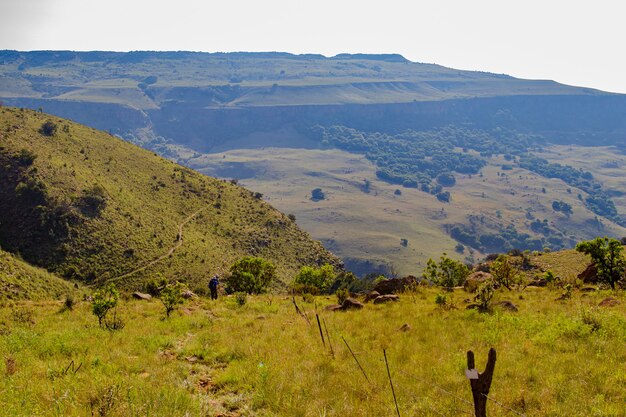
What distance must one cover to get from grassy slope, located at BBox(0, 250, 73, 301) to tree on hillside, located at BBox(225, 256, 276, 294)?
23.4 meters

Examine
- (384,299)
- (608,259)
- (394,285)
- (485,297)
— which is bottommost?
(394,285)

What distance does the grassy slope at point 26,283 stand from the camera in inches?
1935

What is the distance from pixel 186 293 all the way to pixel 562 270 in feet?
124

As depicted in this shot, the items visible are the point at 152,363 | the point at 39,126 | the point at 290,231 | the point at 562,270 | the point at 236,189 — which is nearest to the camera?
the point at 152,363

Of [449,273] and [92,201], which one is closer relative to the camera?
[449,273]

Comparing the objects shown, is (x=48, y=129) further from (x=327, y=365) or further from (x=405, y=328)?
(x=327, y=365)

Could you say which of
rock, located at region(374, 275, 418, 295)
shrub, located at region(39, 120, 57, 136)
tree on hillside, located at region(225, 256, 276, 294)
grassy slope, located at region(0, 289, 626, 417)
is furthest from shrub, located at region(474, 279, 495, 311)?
shrub, located at region(39, 120, 57, 136)

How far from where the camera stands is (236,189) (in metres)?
121

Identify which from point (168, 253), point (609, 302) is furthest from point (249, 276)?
point (168, 253)

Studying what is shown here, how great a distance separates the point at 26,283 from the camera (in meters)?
53.2

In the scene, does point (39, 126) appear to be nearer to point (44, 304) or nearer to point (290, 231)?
point (290, 231)

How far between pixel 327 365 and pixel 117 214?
7768cm

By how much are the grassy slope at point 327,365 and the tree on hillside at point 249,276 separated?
74.2 ft

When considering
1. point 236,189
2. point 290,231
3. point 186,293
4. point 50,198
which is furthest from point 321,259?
point 186,293
